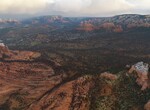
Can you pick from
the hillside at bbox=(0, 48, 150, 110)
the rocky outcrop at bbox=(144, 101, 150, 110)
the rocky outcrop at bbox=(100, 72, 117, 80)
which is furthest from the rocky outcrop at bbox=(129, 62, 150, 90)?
the rocky outcrop at bbox=(144, 101, 150, 110)

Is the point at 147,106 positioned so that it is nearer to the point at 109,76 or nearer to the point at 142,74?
the point at 142,74

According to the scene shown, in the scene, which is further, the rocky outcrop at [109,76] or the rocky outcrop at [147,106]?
the rocky outcrop at [109,76]

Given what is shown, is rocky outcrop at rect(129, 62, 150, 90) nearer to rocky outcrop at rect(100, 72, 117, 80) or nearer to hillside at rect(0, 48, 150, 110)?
hillside at rect(0, 48, 150, 110)

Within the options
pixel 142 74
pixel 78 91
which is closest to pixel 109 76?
pixel 142 74

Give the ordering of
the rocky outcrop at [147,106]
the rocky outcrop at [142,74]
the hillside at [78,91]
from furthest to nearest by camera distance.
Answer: the rocky outcrop at [142,74]
the hillside at [78,91]
the rocky outcrop at [147,106]

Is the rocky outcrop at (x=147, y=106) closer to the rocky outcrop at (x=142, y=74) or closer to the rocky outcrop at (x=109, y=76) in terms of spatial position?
the rocky outcrop at (x=142, y=74)

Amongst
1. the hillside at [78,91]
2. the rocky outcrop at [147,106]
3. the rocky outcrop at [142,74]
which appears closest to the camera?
the rocky outcrop at [147,106]

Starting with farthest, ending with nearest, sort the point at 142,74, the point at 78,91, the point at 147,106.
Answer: the point at 142,74
the point at 78,91
the point at 147,106

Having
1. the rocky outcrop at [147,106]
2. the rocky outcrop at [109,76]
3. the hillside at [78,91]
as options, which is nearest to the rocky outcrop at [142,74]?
the hillside at [78,91]

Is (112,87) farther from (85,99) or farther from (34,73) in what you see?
(34,73)
